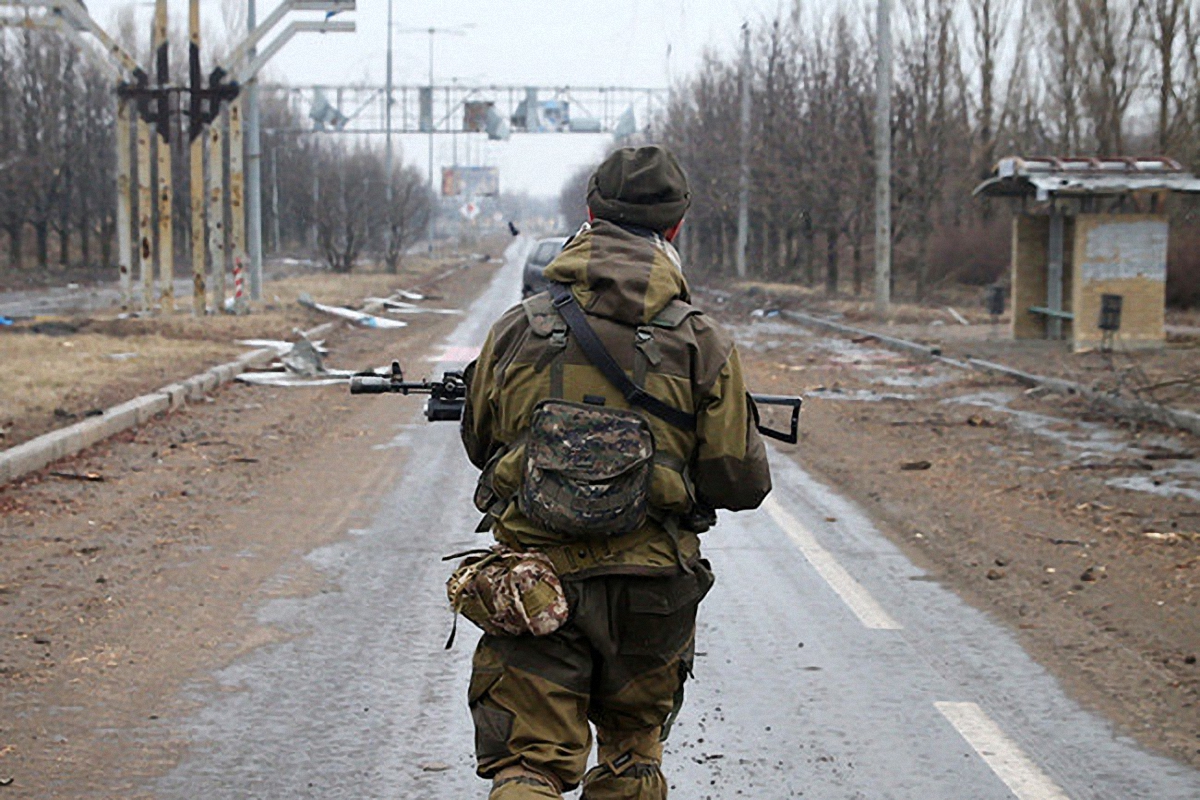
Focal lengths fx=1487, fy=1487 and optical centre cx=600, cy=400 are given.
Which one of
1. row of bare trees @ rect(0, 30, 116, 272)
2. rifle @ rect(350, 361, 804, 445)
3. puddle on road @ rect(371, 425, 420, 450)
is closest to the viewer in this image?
rifle @ rect(350, 361, 804, 445)

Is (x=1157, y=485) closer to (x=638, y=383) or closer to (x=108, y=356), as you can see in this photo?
(x=638, y=383)

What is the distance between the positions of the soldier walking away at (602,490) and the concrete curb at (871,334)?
18920 mm

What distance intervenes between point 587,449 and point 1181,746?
301 cm

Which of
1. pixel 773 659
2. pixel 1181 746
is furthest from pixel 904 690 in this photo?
pixel 1181 746

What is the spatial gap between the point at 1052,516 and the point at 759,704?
15.1 feet

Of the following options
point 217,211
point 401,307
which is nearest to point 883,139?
point 217,211

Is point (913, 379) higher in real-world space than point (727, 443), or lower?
lower

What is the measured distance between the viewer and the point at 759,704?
224 inches

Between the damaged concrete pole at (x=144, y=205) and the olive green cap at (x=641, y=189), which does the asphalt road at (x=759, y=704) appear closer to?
the olive green cap at (x=641, y=189)

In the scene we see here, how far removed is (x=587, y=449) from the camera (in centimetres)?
326

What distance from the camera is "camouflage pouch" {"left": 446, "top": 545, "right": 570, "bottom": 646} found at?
10.7ft

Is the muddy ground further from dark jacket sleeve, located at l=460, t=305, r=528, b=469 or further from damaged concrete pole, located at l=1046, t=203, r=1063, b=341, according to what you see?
damaged concrete pole, located at l=1046, t=203, r=1063, b=341

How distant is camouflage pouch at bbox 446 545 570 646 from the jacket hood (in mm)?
585

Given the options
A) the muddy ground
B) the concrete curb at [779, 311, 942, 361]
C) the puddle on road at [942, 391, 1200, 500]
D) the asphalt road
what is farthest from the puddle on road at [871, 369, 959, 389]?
the asphalt road
